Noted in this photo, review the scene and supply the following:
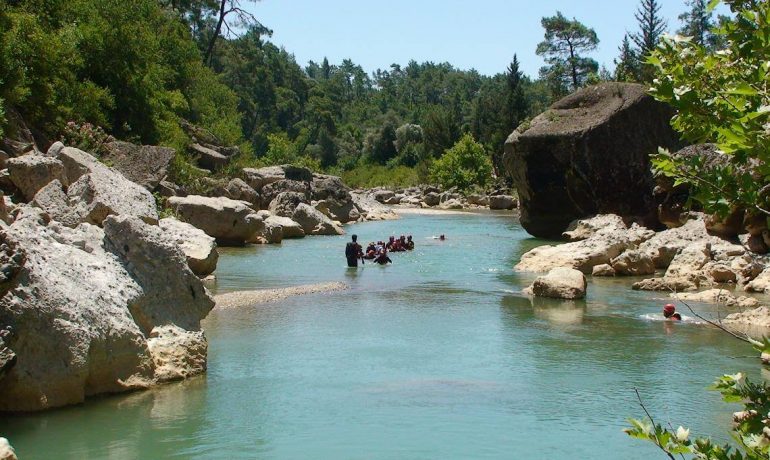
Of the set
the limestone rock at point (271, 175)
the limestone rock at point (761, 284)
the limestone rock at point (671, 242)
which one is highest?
the limestone rock at point (271, 175)

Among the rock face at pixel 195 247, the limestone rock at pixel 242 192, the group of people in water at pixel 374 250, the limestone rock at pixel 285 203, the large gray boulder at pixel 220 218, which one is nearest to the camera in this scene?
the rock face at pixel 195 247

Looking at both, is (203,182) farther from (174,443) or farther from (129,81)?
(174,443)

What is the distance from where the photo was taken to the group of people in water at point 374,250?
86.2ft

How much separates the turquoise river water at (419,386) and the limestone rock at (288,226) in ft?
49.4

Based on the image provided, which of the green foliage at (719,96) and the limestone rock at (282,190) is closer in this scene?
the green foliage at (719,96)

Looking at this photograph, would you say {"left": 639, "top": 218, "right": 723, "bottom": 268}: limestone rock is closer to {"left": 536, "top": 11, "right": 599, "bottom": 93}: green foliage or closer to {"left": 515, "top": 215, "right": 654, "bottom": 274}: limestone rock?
{"left": 515, "top": 215, "right": 654, "bottom": 274}: limestone rock

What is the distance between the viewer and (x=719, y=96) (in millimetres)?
3555

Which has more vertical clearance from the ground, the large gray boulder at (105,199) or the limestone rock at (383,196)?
the limestone rock at (383,196)

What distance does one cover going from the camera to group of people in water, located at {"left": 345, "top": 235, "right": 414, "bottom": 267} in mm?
26266

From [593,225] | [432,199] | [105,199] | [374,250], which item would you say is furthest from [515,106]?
[105,199]

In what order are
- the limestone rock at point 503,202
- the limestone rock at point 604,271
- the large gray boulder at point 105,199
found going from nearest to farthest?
the large gray boulder at point 105,199 < the limestone rock at point 604,271 < the limestone rock at point 503,202

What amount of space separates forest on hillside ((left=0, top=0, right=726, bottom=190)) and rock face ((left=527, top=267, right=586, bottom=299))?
20.2 ft

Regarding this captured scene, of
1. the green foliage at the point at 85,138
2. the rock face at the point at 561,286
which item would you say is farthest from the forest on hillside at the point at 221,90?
the rock face at the point at 561,286

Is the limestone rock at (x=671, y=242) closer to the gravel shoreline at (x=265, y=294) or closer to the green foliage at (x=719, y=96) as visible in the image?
the gravel shoreline at (x=265, y=294)
